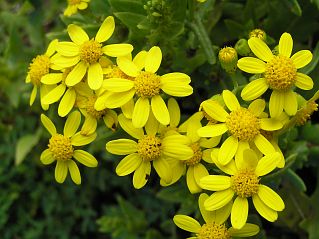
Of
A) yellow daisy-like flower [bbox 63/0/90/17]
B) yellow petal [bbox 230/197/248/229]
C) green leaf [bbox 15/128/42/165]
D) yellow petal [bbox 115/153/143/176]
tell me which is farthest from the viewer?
green leaf [bbox 15/128/42/165]

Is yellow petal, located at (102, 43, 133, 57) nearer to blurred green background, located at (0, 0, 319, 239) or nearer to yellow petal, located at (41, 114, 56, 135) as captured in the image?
blurred green background, located at (0, 0, 319, 239)

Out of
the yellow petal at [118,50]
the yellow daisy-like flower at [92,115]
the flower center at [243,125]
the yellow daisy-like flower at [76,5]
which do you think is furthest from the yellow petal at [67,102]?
the flower center at [243,125]

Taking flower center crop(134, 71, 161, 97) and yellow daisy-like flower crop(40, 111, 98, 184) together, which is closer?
flower center crop(134, 71, 161, 97)

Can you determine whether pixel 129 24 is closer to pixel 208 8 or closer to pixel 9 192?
pixel 208 8

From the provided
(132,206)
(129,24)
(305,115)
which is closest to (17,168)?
(132,206)

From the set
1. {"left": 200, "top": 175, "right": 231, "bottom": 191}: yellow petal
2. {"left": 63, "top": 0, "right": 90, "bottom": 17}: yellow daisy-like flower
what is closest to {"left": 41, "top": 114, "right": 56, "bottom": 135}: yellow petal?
{"left": 63, "top": 0, "right": 90, "bottom": 17}: yellow daisy-like flower

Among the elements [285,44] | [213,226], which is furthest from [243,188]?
[285,44]
